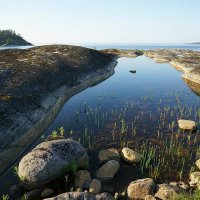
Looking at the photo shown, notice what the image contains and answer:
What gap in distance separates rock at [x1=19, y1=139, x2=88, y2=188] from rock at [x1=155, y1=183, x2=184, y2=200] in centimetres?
485

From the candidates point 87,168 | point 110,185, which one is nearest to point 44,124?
point 87,168

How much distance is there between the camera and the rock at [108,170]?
54.0 ft

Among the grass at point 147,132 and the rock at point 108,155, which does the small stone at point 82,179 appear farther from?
the grass at point 147,132

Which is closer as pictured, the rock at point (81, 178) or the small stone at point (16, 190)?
the small stone at point (16, 190)

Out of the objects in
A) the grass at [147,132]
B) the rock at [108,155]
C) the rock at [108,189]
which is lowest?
the rock at [108,189]

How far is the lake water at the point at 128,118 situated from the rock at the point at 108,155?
507mm

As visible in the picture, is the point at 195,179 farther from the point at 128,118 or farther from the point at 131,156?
the point at 128,118

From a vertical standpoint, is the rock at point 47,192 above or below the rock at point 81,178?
below

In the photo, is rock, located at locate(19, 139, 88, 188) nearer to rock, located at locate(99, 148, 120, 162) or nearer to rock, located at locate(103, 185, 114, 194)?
rock, located at locate(99, 148, 120, 162)

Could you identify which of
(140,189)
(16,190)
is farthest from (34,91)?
(140,189)

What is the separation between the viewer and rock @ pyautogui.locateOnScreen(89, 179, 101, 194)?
14.8 metres

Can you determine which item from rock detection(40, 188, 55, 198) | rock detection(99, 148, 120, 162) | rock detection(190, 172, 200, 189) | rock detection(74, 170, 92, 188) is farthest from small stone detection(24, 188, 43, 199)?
rock detection(190, 172, 200, 189)

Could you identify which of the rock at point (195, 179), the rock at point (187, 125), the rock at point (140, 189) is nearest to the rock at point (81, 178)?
the rock at point (140, 189)

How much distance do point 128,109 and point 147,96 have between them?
741cm
